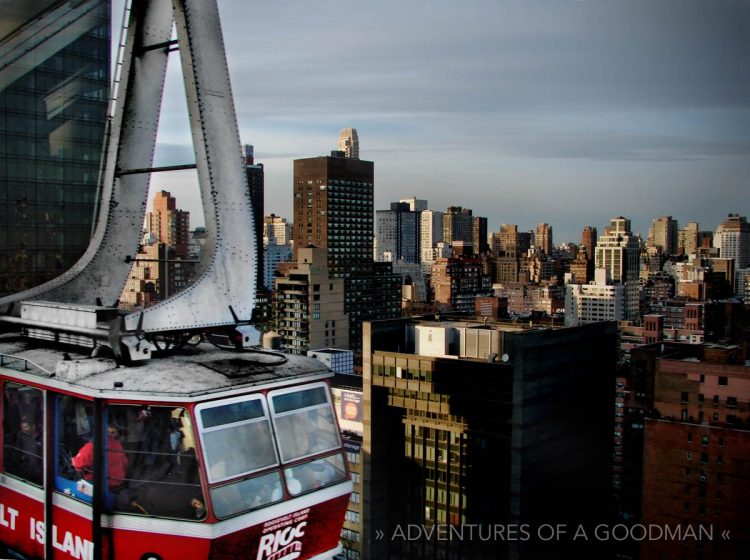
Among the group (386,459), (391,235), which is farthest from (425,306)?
(391,235)

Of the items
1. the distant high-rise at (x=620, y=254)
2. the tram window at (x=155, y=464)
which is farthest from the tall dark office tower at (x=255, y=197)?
the distant high-rise at (x=620, y=254)

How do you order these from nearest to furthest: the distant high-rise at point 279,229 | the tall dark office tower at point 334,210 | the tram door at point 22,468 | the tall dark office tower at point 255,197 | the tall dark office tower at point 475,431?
1. the tram door at point 22,468
2. the tall dark office tower at point 255,197
3. the tall dark office tower at point 475,431
4. the tall dark office tower at point 334,210
5. the distant high-rise at point 279,229

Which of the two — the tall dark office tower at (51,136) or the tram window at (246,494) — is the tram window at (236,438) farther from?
the tall dark office tower at (51,136)

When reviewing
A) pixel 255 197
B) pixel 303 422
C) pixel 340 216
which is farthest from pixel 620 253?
pixel 303 422

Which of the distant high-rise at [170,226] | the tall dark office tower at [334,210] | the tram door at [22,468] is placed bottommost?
the tram door at [22,468]

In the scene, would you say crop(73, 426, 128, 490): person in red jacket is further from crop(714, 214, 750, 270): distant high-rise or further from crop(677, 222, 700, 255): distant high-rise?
crop(677, 222, 700, 255): distant high-rise

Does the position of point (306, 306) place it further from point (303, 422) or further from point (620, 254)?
point (303, 422)
